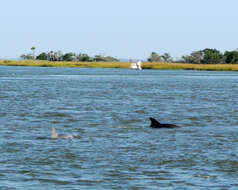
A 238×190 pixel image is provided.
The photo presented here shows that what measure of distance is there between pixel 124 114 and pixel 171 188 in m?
22.3

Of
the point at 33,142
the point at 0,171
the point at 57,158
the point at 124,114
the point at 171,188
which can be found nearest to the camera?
the point at 171,188

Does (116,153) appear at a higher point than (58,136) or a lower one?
lower

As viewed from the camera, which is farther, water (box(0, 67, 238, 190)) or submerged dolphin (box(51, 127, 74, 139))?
submerged dolphin (box(51, 127, 74, 139))

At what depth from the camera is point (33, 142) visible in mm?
24219

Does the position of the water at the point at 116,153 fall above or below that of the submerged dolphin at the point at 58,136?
below

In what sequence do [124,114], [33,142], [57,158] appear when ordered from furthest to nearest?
1. [124,114]
2. [33,142]
3. [57,158]

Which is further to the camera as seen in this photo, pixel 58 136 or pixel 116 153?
pixel 58 136

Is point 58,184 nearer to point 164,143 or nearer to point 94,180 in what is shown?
point 94,180

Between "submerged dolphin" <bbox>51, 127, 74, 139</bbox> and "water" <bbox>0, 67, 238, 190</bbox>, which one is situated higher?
"submerged dolphin" <bbox>51, 127, 74, 139</bbox>

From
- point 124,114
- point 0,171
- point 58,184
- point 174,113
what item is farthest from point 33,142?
point 174,113

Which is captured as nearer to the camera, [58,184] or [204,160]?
[58,184]

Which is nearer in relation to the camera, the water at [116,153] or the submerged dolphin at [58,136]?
the water at [116,153]

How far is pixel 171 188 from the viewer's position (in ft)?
54.1

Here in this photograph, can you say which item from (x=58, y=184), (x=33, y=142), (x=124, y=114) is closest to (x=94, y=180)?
(x=58, y=184)
